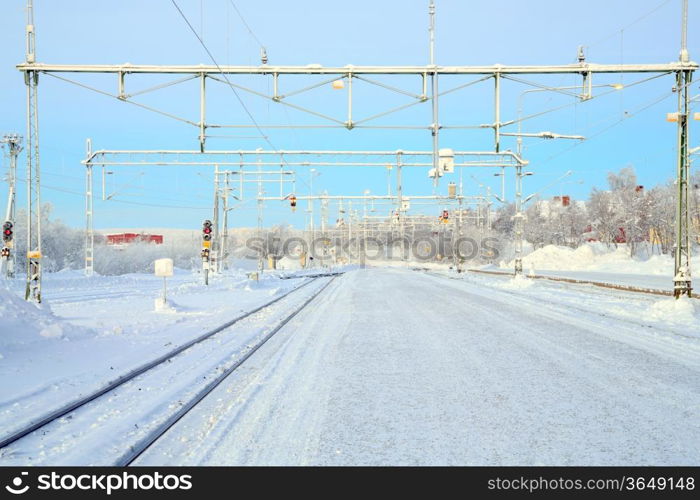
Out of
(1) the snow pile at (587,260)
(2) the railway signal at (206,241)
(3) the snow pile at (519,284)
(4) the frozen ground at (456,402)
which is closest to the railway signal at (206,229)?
(2) the railway signal at (206,241)

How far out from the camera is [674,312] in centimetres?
1725

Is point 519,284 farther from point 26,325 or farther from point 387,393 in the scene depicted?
point 387,393

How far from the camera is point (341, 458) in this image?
5.02 metres

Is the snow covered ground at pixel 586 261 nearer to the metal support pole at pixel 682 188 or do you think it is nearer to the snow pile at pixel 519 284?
the snow pile at pixel 519 284

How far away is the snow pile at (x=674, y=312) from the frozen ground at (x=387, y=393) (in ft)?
2.35

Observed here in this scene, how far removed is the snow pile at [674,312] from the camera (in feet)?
53.8

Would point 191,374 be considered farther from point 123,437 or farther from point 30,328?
point 30,328

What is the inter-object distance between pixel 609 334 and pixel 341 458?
1004 centimetres

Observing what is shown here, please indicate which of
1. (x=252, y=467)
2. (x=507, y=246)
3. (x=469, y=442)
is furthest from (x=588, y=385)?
(x=507, y=246)

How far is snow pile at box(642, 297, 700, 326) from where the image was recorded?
16.4 meters

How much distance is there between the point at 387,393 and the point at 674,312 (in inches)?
500

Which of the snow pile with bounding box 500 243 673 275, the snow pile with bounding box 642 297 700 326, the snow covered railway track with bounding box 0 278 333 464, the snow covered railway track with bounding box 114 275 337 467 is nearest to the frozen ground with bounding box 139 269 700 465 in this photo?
the snow covered railway track with bounding box 114 275 337 467

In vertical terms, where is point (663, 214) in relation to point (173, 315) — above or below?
above
